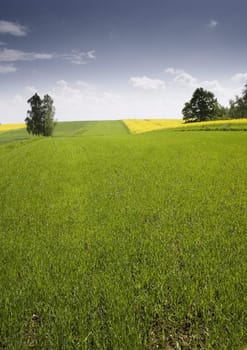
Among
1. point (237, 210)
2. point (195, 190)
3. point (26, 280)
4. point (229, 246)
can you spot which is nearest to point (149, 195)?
point (195, 190)

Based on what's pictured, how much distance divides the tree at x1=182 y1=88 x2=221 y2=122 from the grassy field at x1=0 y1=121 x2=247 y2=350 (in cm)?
5907

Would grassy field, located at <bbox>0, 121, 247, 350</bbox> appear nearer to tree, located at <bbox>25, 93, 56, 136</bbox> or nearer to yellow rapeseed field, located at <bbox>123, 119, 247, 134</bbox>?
yellow rapeseed field, located at <bbox>123, 119, 247, 134</bbox>

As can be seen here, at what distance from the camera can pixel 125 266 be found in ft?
18.3

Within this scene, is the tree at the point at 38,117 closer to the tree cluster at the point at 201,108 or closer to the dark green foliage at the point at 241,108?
the tree cluster at the point at 201,108

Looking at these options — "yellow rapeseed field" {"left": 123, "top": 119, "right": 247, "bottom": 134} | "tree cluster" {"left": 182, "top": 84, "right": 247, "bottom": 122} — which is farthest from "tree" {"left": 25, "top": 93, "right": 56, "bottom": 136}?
"tree cluster" {"left": 182, "top": 84, "right": 247, "bottom": 122}

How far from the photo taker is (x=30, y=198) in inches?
432

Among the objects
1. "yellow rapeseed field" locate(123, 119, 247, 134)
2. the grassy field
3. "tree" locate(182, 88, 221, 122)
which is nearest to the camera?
the grassy field

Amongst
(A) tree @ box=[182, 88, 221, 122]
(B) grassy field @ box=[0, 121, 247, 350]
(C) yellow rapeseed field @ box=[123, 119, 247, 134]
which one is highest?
(A) tree @ box=[182, 88, 221, 122]

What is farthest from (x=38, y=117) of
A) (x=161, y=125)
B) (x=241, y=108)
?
(x=241, y=108)

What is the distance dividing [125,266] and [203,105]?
67.7 m

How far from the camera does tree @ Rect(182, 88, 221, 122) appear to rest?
66.4 m

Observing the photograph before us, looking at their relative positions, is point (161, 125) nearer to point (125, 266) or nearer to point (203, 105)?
point (203, 105)

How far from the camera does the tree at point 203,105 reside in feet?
218

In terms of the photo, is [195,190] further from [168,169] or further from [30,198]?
[30,198]
